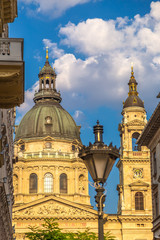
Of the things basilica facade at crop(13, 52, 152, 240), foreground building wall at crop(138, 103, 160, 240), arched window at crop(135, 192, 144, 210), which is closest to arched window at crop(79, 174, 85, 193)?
basilica facade at crop(13, 52, 152, 240)

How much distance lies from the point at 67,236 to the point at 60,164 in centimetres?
3918

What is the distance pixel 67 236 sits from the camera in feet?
190

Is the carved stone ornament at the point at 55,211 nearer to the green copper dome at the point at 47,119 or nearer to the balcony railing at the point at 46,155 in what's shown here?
the balcony railing at the point at 46,155

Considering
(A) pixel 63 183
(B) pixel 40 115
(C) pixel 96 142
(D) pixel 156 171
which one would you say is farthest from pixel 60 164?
(C) pixel 96 142

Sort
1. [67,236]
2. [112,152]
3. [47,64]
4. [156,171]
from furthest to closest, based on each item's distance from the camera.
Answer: [47,64]
[67,236]
[156,171]
[112,152]

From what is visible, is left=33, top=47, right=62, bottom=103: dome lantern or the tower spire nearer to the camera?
the tower spire

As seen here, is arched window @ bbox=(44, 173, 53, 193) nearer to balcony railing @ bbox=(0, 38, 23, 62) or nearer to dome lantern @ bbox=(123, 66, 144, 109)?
dome lantern @ bbox=(123, 66, 144, 109)

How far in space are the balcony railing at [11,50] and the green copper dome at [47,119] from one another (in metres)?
85.5

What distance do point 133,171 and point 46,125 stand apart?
73.9ft

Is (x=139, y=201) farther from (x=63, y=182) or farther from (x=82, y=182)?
(x=63, y=182)

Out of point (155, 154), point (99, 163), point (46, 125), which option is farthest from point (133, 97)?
point (99, 163)

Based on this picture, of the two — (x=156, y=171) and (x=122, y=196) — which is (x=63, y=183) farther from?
(x=156, y=171)

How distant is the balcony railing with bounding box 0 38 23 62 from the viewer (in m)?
14.4

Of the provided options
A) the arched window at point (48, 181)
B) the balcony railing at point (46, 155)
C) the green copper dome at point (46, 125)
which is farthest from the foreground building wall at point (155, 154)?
the green copper dome at point (46, 125)
